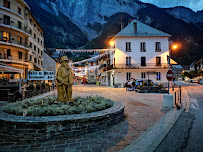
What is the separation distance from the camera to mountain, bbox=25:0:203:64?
9494 cm

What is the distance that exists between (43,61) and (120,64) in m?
22.6

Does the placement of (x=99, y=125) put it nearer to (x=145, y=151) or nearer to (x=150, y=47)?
(x=145, y=151)

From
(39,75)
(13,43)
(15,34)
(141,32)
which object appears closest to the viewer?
(39,75)

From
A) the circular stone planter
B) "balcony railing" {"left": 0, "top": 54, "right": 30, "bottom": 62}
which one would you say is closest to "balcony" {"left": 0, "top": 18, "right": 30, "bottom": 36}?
"balcony railing" {"left": 0, "top": 54, "right": 30, "bottom": 62}

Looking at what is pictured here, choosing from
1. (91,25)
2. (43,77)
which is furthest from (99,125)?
(91,25)

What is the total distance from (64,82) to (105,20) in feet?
422

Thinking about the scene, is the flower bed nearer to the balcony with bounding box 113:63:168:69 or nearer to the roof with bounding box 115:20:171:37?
the balcony with bounding box 113:63:168:69

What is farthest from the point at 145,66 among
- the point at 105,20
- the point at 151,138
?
the point at 105,20

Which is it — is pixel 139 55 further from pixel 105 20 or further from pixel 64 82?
pixel 105 20

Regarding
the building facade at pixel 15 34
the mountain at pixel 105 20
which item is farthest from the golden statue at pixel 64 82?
the mountain at pixel 105 20

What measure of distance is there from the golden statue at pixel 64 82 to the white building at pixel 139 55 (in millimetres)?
21901

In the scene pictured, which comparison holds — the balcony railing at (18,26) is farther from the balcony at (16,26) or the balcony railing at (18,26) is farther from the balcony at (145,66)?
the balcony at (145,66)

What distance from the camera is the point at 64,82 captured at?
540 cm

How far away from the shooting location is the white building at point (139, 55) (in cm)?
2756
